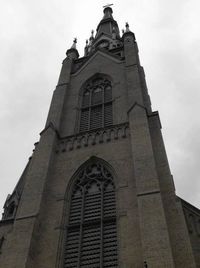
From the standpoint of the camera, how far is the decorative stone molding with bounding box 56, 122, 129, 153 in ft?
48.7

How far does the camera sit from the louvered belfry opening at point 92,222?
405 inches

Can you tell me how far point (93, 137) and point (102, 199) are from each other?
375 cm

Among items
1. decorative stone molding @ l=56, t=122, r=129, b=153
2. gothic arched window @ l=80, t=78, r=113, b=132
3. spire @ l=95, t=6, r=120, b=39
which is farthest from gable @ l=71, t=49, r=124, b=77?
spire @ l=95, t=6, r=120, b=39

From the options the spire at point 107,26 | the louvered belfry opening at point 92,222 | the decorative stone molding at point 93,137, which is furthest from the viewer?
the spire at point 107,26

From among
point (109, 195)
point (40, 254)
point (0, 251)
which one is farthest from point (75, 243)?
point (0, 251)

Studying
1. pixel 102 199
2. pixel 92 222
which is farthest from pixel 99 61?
pixel 92 222

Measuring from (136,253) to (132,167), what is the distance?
3.76m

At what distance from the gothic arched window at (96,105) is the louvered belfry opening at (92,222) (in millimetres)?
3603

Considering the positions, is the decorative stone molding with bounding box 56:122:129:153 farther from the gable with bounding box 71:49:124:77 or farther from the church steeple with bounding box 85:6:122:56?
the church steeple with bounding box 85:6:122:56

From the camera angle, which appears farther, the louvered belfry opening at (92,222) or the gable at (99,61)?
the gable at (99,61)

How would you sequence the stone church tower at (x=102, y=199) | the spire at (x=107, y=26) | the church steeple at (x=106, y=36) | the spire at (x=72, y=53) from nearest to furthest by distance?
the stone church tower at (x=102, y=199)
the spire at (x=72, y=53)
the church steeple at (x=106, y=36)
the spire at (x=107, y=26)

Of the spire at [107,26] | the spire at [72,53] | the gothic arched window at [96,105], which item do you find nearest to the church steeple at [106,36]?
the spire at [107,26]

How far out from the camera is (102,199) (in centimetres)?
1234

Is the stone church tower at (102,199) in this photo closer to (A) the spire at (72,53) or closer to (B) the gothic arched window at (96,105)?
(B) the gothic arched window at (96,105)
